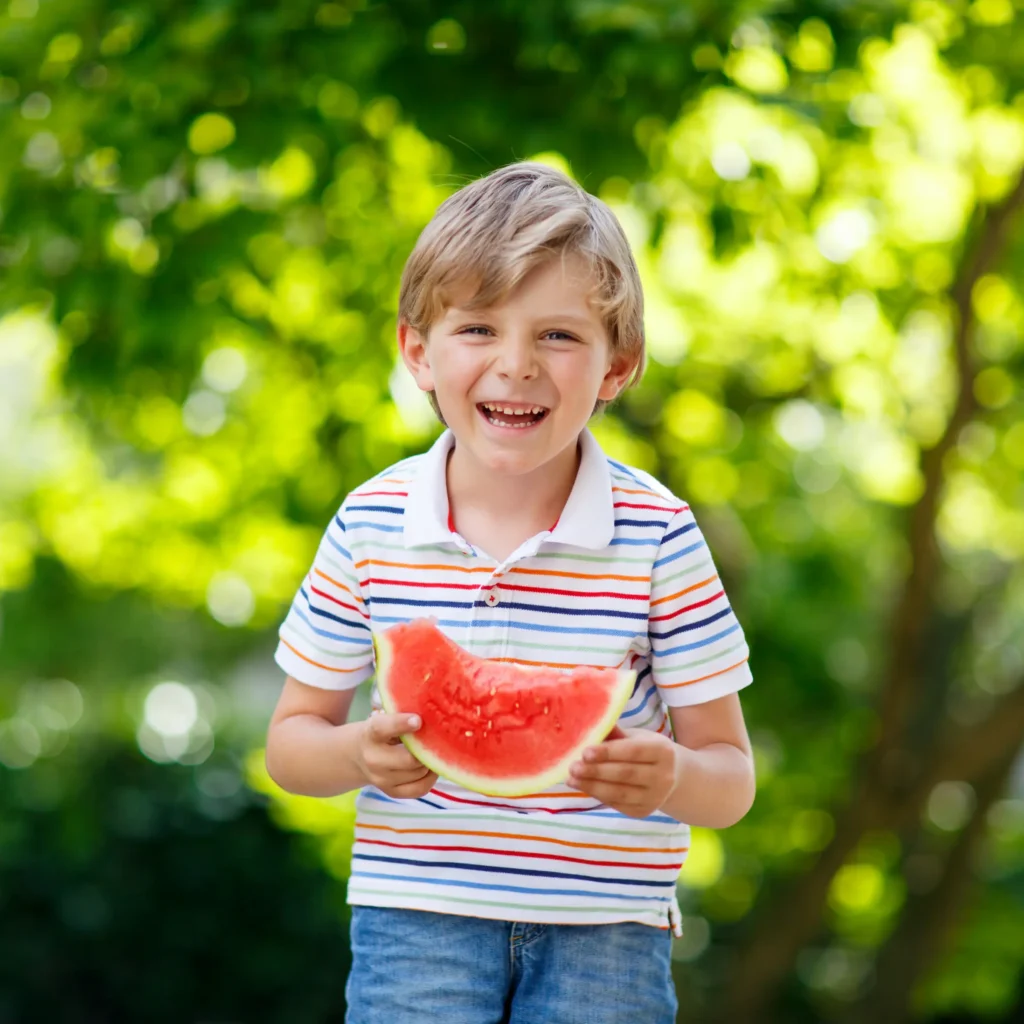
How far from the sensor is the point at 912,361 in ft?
19.9

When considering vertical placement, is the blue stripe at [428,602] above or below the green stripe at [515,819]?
above

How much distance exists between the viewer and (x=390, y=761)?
1752 millimetres

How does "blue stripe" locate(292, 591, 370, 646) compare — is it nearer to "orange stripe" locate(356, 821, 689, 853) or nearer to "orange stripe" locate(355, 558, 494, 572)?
"orange stripe" locate(355, 558, 494, 572)

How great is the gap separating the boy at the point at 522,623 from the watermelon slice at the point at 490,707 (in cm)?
8

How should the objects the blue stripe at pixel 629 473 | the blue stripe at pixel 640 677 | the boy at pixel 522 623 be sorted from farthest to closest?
the blue stripe at pixel 629 473 < the blue stripe at pixel 640 677 < the boy at pixel 522 623

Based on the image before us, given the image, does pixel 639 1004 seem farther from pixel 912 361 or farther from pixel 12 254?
pixel 912 361

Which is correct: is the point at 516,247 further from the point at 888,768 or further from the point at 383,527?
the point at 888,768

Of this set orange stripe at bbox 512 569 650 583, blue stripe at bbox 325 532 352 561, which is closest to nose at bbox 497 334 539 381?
orange stripe at bbox 512 569 650 583

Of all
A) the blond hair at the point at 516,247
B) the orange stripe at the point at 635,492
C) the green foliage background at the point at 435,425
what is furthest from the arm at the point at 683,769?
the green foliage background at the point at 435,425

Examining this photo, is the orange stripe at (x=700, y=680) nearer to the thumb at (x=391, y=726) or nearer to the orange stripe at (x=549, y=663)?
the orange stripe at (x=549, y=663)

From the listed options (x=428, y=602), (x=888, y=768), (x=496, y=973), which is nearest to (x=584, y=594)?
(x=428, y=602)

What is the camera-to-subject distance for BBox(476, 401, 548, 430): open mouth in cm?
191

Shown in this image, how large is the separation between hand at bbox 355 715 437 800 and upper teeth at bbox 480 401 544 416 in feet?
1.54

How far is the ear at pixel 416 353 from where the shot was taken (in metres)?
2.05
